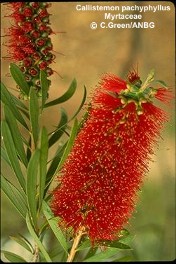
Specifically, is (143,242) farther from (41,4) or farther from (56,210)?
(41,4)

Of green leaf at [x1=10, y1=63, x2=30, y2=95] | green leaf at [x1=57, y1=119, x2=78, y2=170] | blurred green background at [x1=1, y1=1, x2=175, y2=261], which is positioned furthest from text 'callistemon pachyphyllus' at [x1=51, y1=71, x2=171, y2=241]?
blurred green background at [x1=1, y1=1, x2=175, y2=261]

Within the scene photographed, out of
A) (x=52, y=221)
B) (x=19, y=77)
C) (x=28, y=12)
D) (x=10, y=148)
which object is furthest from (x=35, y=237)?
(x=28, y=12)

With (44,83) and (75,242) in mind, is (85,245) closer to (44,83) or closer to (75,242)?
(75,242)

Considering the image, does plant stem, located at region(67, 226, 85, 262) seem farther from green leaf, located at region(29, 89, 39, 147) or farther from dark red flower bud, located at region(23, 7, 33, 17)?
dark red flower bud, located at region(23, 7, 33, 17)

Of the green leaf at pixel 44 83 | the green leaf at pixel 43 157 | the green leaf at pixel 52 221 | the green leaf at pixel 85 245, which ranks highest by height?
the green leaf at pixel 44 83

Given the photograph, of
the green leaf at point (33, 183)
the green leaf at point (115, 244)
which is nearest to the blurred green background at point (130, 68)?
the green leaf at point (115, 244)

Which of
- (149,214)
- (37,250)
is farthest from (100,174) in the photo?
(149,214)

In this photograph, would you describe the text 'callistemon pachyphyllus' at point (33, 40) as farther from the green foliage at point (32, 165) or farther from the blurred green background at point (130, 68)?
the blurred green background at point (130, 68)
